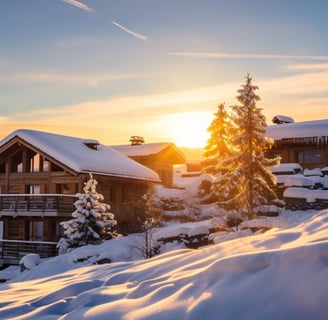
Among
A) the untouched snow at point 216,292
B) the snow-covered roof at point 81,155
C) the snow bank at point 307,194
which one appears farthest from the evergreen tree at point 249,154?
the untouched snow at point 216,292

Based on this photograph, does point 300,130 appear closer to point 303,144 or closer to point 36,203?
point 303,144

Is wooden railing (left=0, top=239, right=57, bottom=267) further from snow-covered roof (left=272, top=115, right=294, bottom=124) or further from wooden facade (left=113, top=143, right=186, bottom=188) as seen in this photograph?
snow-covered roof (left=272, top=115, right=294, bottom=124)

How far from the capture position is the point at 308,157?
1244 inches

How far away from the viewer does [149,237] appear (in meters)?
18.6

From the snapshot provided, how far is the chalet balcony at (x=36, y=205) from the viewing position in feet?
82.1

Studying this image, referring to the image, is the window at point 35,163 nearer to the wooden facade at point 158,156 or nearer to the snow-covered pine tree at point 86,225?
the snow-covered pine tree at point 86,225

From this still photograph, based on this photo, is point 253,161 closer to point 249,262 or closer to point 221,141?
point 221,141

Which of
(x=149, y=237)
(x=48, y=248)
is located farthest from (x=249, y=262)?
(x=48, y=248)

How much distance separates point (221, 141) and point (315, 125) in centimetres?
829

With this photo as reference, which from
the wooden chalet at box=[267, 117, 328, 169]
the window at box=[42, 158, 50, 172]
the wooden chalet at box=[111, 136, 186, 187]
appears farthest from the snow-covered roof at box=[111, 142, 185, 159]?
Result: the window at box=[42, 158, 50, 172]

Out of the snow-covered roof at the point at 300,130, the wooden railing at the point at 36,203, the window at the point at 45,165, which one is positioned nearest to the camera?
the wooden railing at the point at 36,203

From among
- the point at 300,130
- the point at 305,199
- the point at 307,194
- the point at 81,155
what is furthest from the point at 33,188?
the point at 300,130

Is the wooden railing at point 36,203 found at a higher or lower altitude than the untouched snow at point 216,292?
lower

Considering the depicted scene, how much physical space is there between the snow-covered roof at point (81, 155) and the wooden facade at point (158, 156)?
28.5ft
